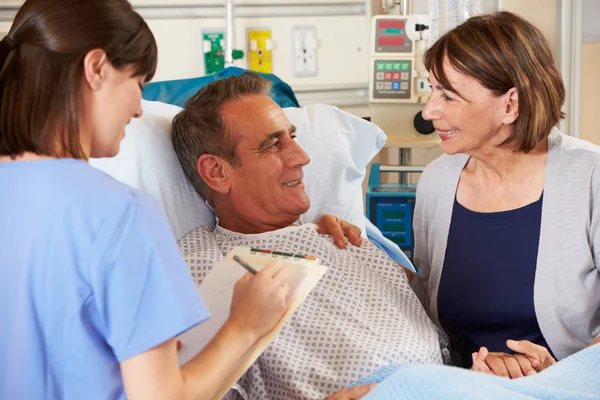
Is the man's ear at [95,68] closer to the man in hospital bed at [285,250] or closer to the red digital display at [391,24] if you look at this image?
the man in hospital bed at [285,250]

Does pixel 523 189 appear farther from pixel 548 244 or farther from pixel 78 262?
pixel 78 262

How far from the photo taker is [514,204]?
1.80 metres

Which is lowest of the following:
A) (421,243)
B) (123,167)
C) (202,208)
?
(421,243)

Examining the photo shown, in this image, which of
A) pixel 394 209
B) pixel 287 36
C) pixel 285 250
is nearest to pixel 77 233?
pixel 285 250

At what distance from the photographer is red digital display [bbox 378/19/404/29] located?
3068 millimetres

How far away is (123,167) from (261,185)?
34cm

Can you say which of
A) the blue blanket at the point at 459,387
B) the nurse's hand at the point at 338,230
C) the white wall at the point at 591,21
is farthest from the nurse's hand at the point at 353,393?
the white wall at the point at 591,21

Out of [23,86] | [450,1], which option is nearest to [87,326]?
[23,86]

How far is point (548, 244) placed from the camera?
1.73 m

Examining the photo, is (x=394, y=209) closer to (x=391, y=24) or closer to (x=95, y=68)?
(x=391, y=24)

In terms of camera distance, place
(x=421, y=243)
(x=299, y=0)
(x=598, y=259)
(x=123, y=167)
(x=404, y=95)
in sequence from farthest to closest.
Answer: (x=299, y=0) → (x=404, y=95) → (x=421, y=243) → (x=123, y=167) → (x=598, y=259)

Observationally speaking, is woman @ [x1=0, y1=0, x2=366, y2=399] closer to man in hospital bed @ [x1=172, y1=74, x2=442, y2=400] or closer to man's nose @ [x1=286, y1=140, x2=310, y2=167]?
man in hospital bed @ [x1=172, y1=74, x2=442, y2=400]

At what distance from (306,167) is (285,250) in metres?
0.39

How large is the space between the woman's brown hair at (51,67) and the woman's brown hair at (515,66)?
96 centimetres
